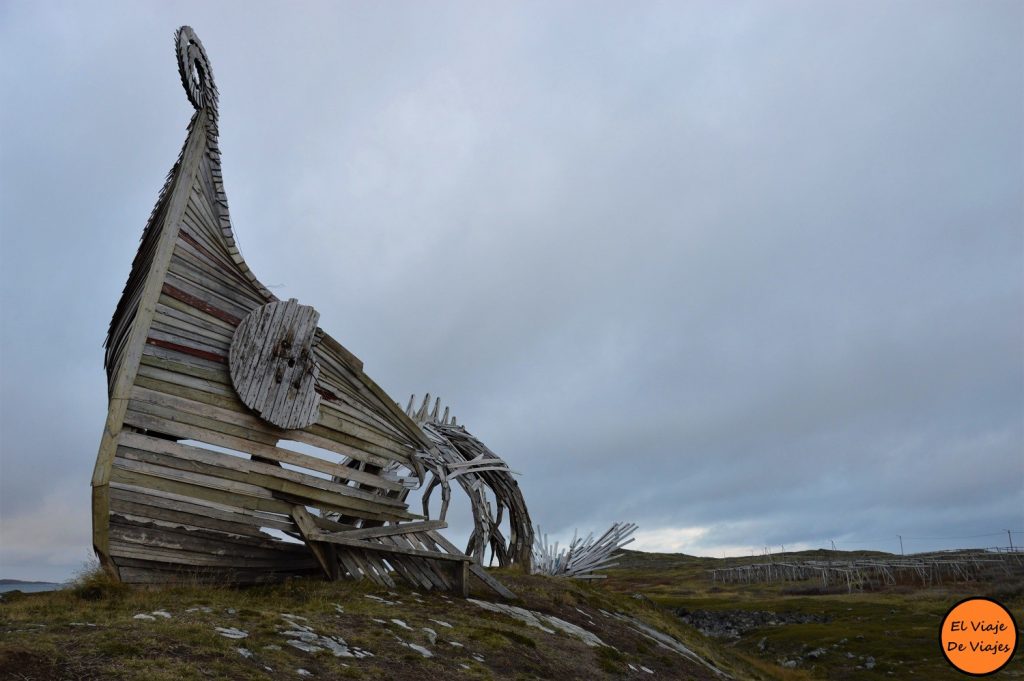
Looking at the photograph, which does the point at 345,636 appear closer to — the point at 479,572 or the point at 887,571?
the point at 479,572

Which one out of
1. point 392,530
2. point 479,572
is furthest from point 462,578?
point 392,530

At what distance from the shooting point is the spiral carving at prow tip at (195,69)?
1222cm

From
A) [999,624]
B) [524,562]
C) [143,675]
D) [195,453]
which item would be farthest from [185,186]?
[524,562]

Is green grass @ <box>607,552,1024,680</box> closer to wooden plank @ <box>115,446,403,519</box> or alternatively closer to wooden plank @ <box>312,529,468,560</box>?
wooden plank @ <box>312,529,468,560</box>

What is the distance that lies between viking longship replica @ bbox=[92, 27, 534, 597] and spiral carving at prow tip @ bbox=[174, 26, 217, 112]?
23mm

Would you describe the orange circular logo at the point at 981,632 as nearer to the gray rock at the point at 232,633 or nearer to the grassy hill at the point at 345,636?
the grassy hill at the point at 345,636

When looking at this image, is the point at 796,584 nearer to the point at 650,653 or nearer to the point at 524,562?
the point at 524,562

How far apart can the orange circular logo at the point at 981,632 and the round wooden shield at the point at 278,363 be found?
10.4 meters

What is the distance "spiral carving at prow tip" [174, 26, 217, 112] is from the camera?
12.2 m

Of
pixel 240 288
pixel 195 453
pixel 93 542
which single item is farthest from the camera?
pixel 240 288

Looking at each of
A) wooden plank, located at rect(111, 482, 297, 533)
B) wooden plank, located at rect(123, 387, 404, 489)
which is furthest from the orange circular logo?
wooden plank, located at rect(111, 482, 297, 533)

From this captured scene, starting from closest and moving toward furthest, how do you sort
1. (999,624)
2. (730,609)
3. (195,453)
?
(999,624) → (195,453) → (730,609)

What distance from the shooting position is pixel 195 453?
11.5 metres

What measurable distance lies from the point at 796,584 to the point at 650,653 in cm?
5760
